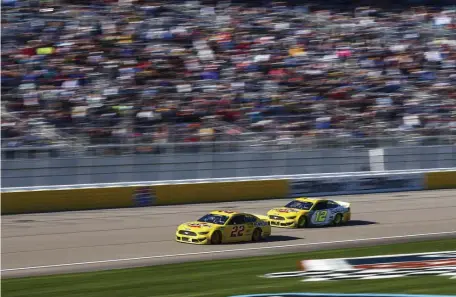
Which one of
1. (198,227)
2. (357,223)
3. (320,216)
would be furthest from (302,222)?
(198,227)

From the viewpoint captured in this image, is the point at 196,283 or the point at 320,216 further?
the point at 320,216

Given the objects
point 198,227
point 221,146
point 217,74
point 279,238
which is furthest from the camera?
point 217,74

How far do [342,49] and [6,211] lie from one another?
15051mm

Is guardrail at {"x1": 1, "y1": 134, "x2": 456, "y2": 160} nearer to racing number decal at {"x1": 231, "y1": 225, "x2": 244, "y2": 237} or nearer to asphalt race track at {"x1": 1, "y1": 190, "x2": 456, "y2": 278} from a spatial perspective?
asphalt race track at {"x1": 1, "y1": 190, "x2": 456, "y2": 278}

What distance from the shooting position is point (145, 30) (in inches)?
1214

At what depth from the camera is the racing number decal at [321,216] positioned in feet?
79.6

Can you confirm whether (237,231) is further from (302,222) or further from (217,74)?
(217,74)

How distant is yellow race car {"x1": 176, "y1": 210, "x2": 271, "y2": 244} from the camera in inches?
822

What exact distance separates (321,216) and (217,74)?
810 centimetres

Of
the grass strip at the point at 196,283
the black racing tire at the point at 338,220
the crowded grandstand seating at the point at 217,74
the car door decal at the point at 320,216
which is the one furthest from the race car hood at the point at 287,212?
the grass strip at the point at 196,283

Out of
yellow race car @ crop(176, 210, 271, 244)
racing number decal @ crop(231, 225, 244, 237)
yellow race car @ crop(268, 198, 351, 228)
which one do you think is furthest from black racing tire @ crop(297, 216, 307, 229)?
racing number decal @ crop(231, 225, 244, 237)

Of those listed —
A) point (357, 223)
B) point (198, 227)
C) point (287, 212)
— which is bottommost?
point (357, 223)

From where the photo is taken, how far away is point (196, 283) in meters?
15.8

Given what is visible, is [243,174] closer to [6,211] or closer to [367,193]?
[367,193]
